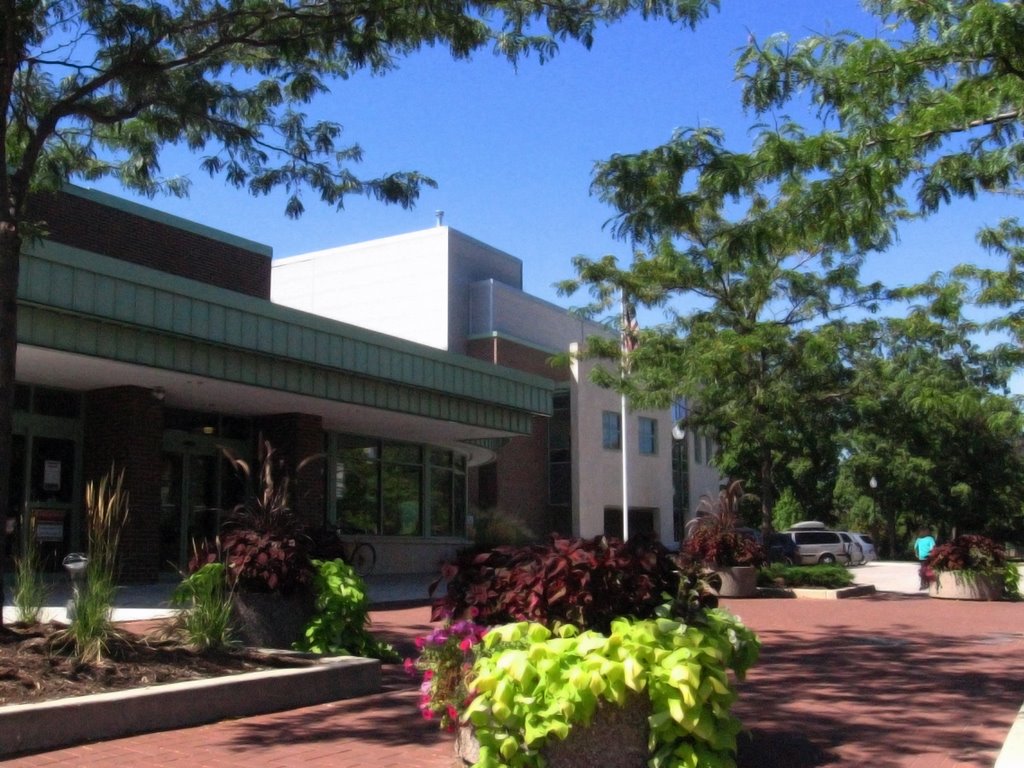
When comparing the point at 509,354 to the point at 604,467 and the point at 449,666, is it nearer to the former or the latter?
the point at 604,467

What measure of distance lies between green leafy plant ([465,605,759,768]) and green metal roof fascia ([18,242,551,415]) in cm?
858

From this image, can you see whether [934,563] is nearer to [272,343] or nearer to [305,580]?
[272,343]

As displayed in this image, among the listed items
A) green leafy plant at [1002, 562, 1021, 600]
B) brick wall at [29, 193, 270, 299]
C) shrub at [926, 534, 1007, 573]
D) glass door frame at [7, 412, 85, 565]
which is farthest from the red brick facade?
glass door frame at [7, 412, 85, 565]

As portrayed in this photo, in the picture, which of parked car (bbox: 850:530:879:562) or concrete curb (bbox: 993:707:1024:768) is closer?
concrete curb (bbox: 993:707:1024:768)

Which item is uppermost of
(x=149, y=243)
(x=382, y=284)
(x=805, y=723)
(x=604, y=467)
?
(x=382, y=284)

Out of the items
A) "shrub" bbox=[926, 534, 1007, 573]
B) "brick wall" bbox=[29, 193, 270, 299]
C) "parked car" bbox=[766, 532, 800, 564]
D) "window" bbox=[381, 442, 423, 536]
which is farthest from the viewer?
"parked car" bbox=[766, 532, 800, 564]

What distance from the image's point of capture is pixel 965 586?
1977cm

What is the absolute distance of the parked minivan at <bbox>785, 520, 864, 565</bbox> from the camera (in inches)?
1637

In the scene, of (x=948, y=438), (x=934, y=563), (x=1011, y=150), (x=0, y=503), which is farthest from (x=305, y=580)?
(x=948, y=438)

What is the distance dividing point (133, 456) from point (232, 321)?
294 cm

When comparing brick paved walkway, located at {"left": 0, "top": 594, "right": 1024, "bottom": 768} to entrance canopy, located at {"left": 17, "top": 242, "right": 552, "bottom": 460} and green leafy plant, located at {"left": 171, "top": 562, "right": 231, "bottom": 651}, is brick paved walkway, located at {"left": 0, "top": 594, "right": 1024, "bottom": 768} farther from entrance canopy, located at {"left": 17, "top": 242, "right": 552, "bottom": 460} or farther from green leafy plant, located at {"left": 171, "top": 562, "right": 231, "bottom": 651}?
entrance canopy, located at {"left": 17, "top": 242, "right": 552, "bottom": 460}

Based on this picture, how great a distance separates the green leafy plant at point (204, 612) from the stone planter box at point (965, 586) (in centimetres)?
1535

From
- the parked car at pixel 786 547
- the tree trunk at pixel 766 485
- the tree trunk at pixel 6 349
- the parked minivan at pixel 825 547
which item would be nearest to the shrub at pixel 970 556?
the tree trunk at pixel 766 485

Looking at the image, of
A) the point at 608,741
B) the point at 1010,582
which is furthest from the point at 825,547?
the point at 608,741
